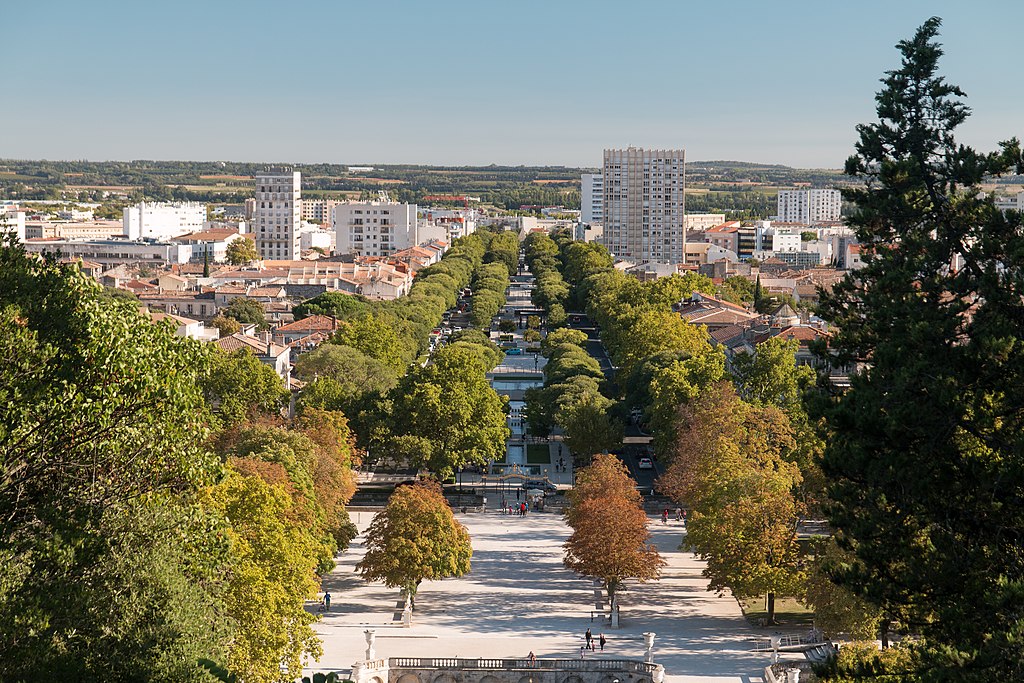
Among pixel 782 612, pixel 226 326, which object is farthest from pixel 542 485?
pixel 226 326

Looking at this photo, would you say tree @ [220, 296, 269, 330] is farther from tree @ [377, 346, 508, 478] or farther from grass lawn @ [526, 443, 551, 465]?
tree @ [377, 346, 508, 478]

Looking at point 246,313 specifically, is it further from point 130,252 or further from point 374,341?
point 130,252

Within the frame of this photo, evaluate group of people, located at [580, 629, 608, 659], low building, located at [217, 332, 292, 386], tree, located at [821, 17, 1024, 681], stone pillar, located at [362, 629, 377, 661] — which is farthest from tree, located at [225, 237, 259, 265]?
tree, located at [821, 17, 1024, 681]

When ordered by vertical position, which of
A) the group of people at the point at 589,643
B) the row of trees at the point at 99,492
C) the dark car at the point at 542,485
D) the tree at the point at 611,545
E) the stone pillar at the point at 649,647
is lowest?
the dark car at the point at 542,485

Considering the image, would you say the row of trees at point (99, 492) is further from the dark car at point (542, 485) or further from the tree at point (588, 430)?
the tree at point (588, 430)

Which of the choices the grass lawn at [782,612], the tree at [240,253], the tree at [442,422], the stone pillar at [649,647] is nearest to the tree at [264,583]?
the stone pillar at [649,647]
